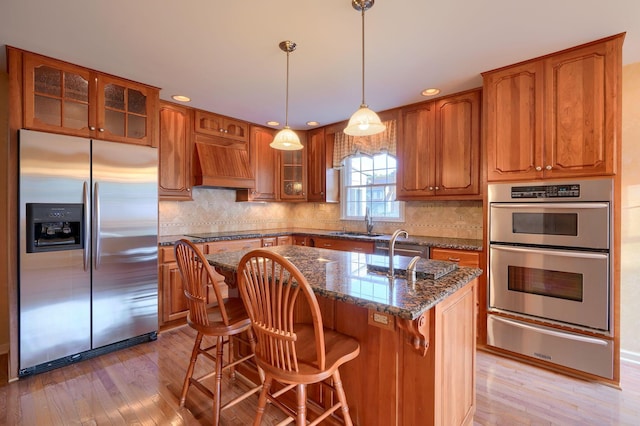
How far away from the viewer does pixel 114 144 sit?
266 cm

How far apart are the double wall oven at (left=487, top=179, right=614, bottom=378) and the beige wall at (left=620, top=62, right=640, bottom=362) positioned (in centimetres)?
65

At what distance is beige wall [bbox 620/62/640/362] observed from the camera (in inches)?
98.3

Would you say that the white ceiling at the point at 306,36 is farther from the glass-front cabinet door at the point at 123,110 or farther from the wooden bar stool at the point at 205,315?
the wooden bar stool at the point at 205,315

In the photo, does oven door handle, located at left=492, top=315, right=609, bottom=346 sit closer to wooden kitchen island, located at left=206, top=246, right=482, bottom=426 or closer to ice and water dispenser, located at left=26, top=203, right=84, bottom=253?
wooden kitchen island, located at left=206, top=246, right=482, bottom=426

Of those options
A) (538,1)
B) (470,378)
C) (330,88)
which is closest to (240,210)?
(330,88)

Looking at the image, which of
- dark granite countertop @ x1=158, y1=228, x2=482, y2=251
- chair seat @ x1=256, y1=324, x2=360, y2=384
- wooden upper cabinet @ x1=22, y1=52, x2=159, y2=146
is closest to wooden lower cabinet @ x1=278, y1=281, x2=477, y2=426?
chair seat @ x1=256, y1=324, x2=360, y2=384

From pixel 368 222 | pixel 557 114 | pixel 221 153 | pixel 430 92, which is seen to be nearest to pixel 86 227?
pixel 221 153

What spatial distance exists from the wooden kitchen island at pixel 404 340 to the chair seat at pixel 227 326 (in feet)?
0.91

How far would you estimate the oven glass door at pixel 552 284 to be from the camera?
219 centimetres

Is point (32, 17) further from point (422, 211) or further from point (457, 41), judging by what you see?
point (422, 211)

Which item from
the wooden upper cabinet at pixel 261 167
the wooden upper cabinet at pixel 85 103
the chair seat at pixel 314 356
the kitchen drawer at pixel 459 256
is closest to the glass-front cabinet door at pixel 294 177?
the wooden upper cabinet at pixel 261 167

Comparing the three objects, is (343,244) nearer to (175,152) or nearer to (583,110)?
(175,152)

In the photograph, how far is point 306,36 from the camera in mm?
2125

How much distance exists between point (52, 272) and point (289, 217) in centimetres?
327
